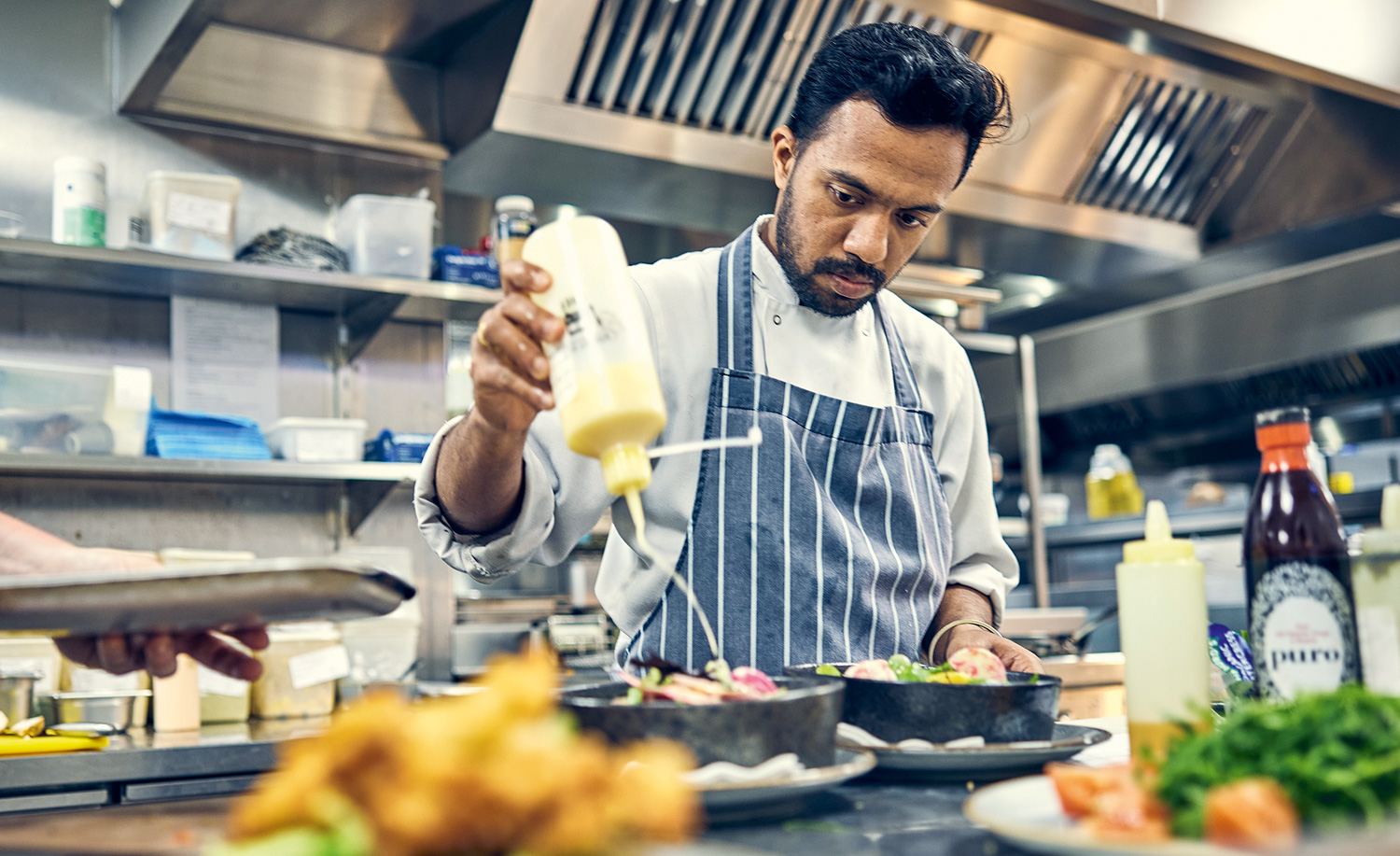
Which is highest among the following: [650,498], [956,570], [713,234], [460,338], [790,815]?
[713,234]

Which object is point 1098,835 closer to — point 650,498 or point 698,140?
point 650,498

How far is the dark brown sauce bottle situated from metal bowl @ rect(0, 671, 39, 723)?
225 centimetres

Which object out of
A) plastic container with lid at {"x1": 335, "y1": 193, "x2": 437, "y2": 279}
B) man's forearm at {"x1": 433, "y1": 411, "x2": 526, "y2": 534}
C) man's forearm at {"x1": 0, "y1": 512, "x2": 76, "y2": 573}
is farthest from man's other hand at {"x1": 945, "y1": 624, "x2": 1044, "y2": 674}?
plastic container with lid at {"x1": 335, "y1": 193, "x2": 437, "y2": 279}

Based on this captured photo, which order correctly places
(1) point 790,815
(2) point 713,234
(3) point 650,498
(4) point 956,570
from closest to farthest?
1. (1) point 790,815
2. (3) point 650,498
3. (4) point 956,570
4. (2) point 713,234

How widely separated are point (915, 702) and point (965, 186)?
2.69 meters

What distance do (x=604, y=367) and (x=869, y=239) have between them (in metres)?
0.64

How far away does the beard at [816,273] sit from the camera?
1540 millimetres

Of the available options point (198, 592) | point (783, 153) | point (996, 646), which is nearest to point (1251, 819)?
point (198, 592)

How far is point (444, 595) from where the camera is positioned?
10.6ft

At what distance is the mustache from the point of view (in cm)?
153

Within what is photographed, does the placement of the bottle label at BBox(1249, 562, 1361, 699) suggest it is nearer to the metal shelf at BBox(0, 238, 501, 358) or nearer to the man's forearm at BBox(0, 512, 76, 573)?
the man's forearm at BBox(0, 512, 76, 573)

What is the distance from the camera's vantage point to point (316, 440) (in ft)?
9.23

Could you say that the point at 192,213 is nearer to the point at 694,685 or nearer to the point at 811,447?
the point at 811,447

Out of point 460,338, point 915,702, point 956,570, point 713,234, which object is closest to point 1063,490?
point 713,234
